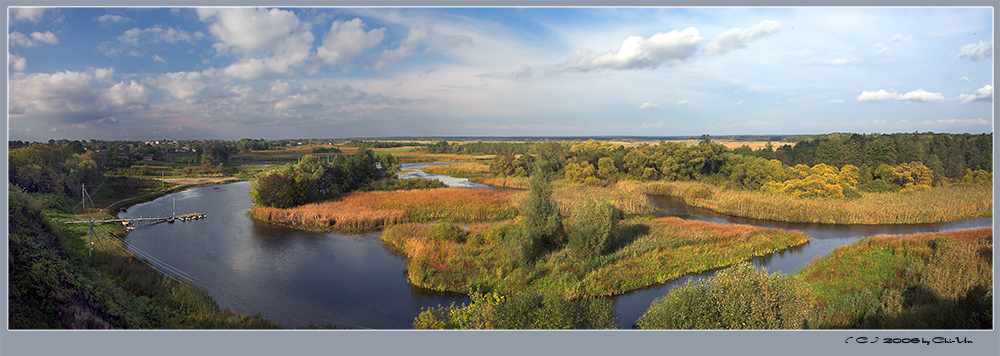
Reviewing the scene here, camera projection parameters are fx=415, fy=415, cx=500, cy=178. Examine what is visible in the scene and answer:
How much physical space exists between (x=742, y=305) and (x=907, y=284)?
20.3ft

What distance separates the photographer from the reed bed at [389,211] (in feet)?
56.4

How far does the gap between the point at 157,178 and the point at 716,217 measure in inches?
1409

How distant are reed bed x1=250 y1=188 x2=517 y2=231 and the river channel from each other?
975 millimetres

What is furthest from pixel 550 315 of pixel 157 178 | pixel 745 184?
pixel 157 178

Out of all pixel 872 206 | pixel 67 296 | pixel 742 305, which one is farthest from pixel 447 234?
pixel 872 206

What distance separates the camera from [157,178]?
29.3 meters

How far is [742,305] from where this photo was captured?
530 cm

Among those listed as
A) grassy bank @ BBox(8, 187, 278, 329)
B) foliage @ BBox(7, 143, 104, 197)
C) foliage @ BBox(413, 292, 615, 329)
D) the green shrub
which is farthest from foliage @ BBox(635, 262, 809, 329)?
foliage @ BBox(7, 143, 104, 197)

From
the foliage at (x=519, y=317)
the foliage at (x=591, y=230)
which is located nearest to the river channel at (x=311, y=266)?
the foliage at (x=591, y=230)

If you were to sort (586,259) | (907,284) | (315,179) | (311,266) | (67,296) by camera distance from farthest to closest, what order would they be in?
(315,179), (311,266), (586,259), (907,284), (67,296)

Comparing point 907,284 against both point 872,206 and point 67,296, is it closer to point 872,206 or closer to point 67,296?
point 872,206

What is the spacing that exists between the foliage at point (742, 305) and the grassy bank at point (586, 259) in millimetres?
3808

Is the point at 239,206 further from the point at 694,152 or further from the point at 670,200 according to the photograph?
the point at 694,152

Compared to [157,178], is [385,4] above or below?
above
